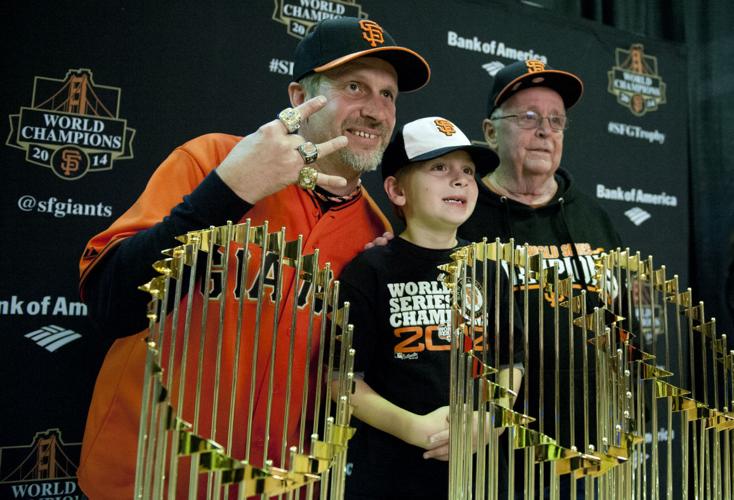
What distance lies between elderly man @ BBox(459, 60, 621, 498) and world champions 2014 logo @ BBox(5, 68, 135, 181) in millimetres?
795

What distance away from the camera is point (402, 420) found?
3.15 feet

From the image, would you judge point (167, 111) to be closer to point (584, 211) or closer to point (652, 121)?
point (584, 211)

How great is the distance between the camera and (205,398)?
98 centimetres

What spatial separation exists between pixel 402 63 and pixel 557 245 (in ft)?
1.78

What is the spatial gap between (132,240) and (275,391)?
0.33 metres

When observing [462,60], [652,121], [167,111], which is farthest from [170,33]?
[652,121]

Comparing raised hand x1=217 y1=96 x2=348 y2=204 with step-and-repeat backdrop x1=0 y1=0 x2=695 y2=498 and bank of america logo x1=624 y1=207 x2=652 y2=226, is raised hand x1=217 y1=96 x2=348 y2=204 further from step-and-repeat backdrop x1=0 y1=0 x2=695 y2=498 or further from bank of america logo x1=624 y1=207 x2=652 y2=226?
bank of america logo x1=624 y1=207 x2=652 y2=226

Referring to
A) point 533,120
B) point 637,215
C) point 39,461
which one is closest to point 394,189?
point 533,120

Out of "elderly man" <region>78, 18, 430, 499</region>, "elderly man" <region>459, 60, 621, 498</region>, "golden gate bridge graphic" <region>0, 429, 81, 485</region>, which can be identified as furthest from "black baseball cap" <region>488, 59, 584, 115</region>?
"golden gate bridge graphic" <region>0, 429, 81, 485</region>

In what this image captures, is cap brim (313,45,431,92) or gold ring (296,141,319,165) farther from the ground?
cap brim (313,45,431,92)

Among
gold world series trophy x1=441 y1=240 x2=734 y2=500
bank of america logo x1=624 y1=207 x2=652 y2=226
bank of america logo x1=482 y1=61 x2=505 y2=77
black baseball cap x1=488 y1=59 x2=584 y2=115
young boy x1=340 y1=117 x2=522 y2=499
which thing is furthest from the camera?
bank of america logo x1=624 y1=207 x2=652 y2=226

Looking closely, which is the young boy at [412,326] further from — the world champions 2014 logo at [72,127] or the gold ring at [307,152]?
the world champions 2014 logo at [72,127]

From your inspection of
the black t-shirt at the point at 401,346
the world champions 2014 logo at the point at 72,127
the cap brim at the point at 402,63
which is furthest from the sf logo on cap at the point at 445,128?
the world champions 2014 logo at the point at 72,127

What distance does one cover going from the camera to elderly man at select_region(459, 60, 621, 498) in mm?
1343
